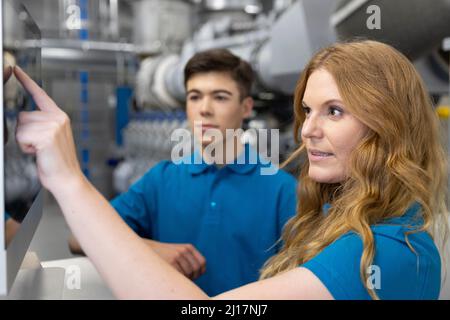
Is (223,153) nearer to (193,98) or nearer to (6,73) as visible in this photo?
(193,98)

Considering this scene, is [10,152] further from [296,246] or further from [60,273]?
[296,246]

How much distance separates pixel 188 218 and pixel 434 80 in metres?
0.78

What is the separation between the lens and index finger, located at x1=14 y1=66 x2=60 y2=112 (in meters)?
0.57

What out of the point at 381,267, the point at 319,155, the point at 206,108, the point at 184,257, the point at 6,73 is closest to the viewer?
the point at 6,73

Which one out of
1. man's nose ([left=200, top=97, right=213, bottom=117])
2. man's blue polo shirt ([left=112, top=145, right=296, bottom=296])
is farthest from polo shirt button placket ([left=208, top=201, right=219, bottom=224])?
man's nose ([left=200, top=97, right=213, bottom=117])

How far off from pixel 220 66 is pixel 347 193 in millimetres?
664

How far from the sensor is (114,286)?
0.54 metres

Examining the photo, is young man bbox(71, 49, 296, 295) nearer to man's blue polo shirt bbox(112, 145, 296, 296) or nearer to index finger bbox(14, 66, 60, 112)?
man's blue polo shirt bbox(112, 145, 296, 296)

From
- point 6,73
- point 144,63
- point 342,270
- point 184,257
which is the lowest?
point 184,257

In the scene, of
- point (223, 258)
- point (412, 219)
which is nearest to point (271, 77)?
point (223, 258)

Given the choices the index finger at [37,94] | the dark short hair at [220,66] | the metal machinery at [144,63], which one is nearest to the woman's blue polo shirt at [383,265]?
the index finger at [37,94]

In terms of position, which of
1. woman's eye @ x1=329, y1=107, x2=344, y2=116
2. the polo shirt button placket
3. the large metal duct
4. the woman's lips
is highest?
the large metal duct

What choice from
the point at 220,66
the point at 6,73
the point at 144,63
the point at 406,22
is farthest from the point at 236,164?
the point at 144,63

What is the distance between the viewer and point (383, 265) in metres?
0.62
